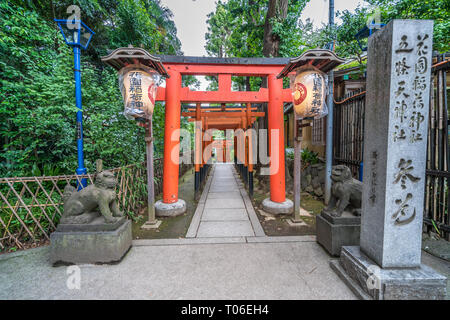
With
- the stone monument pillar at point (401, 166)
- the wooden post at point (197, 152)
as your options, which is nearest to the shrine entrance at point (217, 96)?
the wooden post at point (197, 152)

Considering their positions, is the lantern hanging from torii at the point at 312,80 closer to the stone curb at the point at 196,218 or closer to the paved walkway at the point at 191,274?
the paved walkway at the point at 191,274

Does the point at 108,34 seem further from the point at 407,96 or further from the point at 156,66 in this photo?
the point at 407,96

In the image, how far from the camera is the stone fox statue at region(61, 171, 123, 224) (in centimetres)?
302

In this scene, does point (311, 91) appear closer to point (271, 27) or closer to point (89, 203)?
point (89, 203)

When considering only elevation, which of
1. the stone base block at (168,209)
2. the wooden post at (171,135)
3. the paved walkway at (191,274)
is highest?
the wooden post at (171,135)

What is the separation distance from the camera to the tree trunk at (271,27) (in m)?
7.70

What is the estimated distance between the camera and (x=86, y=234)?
2967mm

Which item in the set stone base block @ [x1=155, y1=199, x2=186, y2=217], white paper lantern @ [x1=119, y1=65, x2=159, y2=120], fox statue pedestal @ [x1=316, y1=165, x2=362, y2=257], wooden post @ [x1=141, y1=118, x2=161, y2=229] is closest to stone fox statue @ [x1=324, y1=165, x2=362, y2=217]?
fox statue pedestal @ [x1=316, y1=165, x2=362, y2=257]

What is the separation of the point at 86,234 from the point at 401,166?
4.50 meters

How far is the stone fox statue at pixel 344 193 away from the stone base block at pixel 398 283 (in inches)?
37.2

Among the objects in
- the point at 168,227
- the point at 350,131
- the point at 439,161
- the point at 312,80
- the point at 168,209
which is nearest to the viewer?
the point at 439,161

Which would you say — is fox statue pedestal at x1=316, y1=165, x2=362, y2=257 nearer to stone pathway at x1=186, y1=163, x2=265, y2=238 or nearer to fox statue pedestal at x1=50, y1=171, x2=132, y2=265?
stone pathway at x1=186, y1=163, x2=265, y2=238

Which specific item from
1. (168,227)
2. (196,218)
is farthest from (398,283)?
(168,227)

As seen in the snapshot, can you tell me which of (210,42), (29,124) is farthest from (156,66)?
(210,42)
